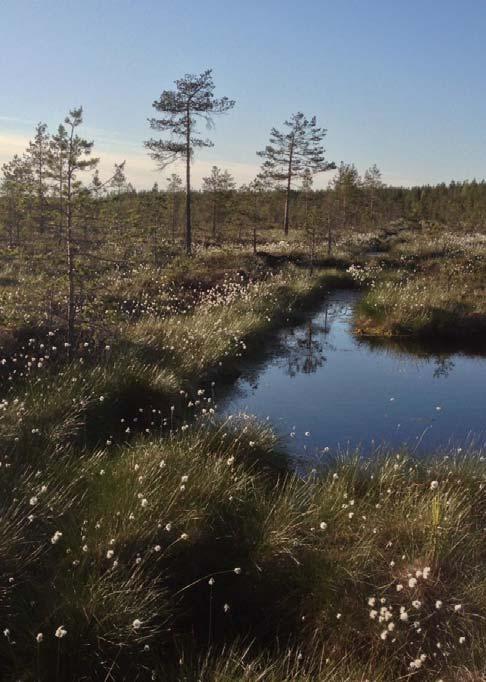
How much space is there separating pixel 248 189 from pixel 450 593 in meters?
28.8

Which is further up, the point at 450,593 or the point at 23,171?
the point at 23,171

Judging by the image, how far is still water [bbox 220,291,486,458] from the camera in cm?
828

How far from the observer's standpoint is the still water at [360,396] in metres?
8.28

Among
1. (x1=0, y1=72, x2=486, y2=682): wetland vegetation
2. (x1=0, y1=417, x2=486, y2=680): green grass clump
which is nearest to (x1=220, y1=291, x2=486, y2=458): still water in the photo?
(x1=0, y1=72, x2=486, y2=682): wetland vegetation

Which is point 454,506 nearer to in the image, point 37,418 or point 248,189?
point 37,418

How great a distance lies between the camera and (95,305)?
931 centimetres

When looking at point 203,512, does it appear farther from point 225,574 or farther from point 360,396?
point 360,396

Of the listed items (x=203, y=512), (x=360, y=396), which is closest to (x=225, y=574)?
(x=203, y=512)

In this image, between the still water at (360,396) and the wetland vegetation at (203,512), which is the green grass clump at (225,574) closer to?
the wetland vegetation at (203,512)

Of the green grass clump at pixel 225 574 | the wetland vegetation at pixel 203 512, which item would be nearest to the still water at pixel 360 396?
the wetland vegetation at pixel 203 512

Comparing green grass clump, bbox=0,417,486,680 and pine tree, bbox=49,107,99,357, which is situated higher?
pine tree, bbox=49,107,99,357

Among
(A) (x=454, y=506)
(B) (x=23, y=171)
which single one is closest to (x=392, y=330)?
(A) (x=454, y=506)

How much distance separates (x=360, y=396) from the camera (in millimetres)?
10438

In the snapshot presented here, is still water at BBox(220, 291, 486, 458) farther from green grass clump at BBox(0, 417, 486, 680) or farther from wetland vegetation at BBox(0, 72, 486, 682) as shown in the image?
green grass clump at BBox(0, 417, 486, 680)
